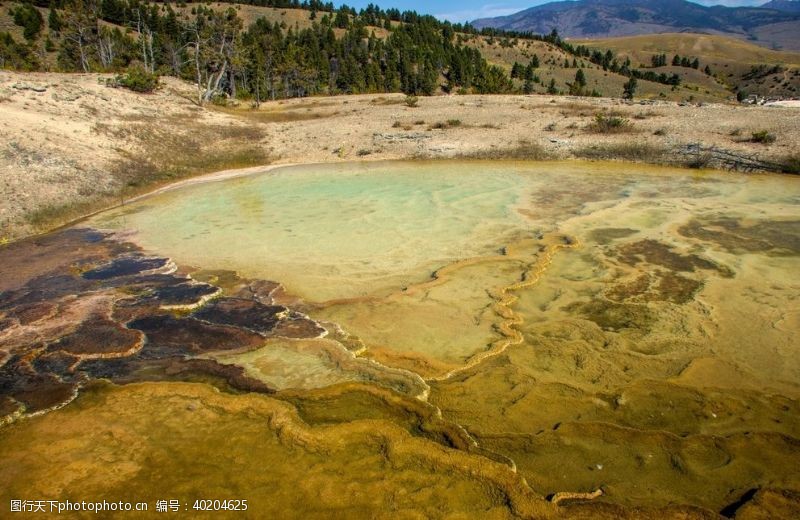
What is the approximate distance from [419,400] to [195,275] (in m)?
5.85

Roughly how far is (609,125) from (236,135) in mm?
18192

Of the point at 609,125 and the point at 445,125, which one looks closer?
the point at 609,125

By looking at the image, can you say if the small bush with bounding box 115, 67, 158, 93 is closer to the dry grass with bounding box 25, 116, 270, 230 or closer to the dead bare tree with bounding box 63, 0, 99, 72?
the dry grass with bounding box 25, 116, 270, 230

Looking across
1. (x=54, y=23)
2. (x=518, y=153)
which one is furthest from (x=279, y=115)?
(x=54, y=23)

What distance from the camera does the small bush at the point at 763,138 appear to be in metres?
18.6

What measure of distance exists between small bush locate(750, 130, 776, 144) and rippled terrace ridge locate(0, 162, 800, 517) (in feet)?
27.7

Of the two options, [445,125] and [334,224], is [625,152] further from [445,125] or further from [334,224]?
[334,224]

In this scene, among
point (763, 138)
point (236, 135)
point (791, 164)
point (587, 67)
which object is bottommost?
point (791, 164)

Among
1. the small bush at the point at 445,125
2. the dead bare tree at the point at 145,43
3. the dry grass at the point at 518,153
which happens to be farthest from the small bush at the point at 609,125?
the dead bare tree at the point at 145,43

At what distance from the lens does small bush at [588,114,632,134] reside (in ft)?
72.4

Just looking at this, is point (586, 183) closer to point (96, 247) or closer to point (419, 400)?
point (419, 400)

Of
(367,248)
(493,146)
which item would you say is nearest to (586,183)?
(493,146)

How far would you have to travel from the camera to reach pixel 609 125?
22.4 metres

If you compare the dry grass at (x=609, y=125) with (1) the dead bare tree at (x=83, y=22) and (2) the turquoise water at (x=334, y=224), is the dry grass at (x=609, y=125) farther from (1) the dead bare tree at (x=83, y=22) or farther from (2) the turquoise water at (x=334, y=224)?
(1) the dead bare tree at (x=83, y=22)
